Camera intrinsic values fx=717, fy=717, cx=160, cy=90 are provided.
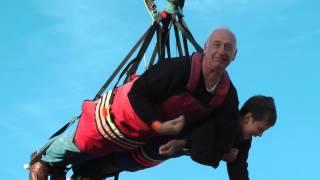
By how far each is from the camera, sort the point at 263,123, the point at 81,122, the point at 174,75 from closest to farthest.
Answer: the point at 174,75 < the point at 263,123 < the point at 81,122

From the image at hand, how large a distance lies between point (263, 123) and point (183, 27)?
0.93 meters

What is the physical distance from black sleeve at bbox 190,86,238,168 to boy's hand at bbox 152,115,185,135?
1.09 ft

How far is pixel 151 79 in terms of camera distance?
4086 mm

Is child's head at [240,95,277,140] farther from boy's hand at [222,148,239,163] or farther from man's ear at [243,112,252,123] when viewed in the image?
boy's hand at [222,148,239,163]

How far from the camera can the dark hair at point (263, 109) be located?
14.2 ft

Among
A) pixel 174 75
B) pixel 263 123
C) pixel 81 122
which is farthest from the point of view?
pixel 81 122

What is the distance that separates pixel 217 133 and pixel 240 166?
17.2 inches

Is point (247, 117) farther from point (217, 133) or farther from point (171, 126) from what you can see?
point (171, 126)

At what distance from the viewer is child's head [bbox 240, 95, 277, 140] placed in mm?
4316

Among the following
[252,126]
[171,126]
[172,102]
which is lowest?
[171,126]

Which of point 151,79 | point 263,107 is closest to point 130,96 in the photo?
point 151,79

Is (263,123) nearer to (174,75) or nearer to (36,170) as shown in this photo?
(174,75)

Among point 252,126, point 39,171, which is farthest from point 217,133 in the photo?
point 39,171

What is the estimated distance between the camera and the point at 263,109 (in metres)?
4.31
